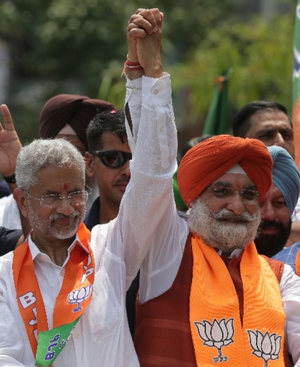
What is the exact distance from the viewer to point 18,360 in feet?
13.1

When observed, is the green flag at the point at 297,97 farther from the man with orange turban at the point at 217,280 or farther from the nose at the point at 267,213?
the man with orange turban at the point at 217,280

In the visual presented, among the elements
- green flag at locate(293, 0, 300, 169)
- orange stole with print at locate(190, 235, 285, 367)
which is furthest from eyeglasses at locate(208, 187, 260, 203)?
green flag at locate(293, 0, 300, 169)

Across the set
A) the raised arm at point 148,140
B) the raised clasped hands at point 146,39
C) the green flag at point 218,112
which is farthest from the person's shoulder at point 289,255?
the green flag at point 218,112

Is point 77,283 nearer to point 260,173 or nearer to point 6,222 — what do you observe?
point 260,173

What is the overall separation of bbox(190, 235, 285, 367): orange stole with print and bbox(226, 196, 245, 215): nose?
237mm

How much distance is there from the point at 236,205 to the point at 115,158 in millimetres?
1083

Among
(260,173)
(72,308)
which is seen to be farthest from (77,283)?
(260,173)

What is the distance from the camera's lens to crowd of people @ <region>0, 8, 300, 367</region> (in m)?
4.06

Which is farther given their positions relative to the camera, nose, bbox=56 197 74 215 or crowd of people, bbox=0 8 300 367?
nose, bbox=56 197 74 215

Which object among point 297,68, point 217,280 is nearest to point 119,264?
point 217,280

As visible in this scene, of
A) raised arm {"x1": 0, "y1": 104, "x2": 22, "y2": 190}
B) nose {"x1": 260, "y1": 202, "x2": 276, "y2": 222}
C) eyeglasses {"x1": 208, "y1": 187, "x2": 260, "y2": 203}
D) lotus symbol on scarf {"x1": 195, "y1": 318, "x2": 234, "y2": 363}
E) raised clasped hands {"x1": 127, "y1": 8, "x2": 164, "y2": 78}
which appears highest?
raised clasped hands {"x1": 127, "y1": 8, "x2": 164, "y2": 78}

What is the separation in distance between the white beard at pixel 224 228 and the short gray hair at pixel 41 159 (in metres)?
0.64

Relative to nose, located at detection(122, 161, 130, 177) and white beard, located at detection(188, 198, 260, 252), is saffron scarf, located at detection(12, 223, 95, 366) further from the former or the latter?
nose, located at detection(122, 161, 130, 177)

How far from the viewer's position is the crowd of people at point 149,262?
4062 mm
